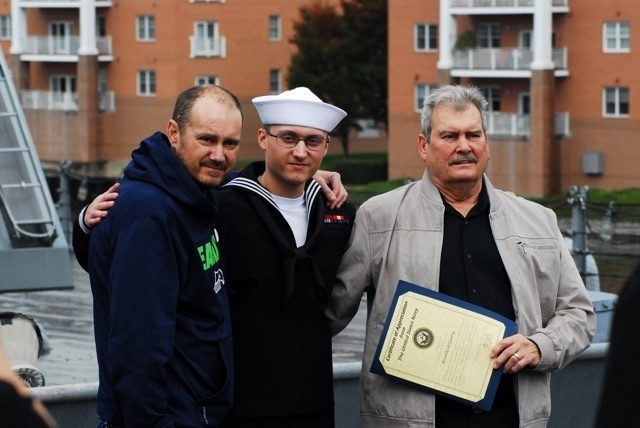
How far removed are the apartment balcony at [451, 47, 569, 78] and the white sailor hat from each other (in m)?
49.0

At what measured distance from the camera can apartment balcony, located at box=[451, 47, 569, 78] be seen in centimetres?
5359

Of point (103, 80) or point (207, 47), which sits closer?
point (207, 47)

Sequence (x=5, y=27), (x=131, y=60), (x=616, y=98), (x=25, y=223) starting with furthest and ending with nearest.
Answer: (x=5, y=27) < (x=131, y=60) < (x=616, y=98) < (x=25, y=223)

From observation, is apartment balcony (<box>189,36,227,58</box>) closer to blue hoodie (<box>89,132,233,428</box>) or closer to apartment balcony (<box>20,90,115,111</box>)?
apartment balcony (<box>20,90,115,111</box>)

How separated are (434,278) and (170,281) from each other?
968 millimetres

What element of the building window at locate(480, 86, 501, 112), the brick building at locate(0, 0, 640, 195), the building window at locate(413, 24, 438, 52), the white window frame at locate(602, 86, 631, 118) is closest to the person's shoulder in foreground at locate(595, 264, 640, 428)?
the brick building at locate(0, 0, 640, 195)

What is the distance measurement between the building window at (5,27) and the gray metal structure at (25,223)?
56.6m

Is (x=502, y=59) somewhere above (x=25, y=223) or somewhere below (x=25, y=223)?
above

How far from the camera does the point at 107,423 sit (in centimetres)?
475

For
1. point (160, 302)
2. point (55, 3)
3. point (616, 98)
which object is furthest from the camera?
point (55, 3)

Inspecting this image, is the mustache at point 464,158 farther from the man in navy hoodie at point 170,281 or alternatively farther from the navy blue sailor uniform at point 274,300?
the man in navy hoodie at point 170,281

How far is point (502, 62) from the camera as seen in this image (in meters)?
54.0

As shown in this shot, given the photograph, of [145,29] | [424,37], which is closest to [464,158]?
[424,37]

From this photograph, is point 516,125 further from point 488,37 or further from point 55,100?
point 55,100
